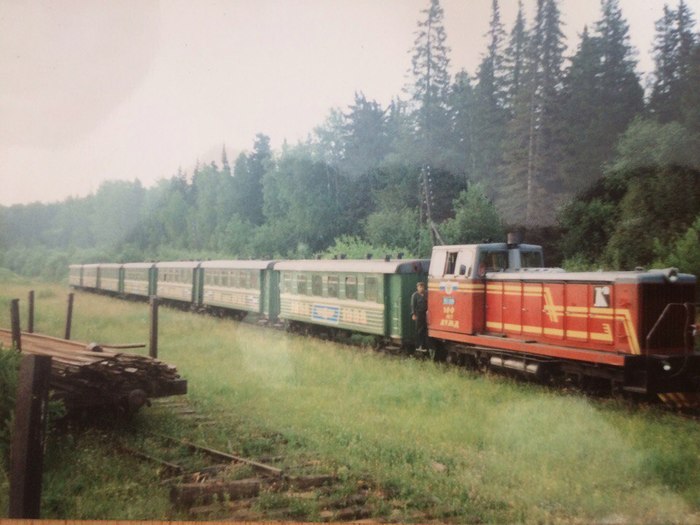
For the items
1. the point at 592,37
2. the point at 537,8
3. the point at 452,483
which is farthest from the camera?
the point at 592,37

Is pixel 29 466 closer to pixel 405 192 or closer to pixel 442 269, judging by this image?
pixel 442 269

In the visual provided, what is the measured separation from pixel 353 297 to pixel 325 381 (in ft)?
15.5

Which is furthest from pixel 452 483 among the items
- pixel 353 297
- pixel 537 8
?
pixel 353 297

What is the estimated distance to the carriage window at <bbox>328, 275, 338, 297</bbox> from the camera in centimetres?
1412

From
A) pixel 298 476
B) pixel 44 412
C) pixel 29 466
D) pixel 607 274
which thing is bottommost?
pixel 298 476

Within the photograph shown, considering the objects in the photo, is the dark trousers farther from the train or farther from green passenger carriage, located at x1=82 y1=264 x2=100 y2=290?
green passenger carriage, located at x1=82 y1=264 x2=100 y2=290

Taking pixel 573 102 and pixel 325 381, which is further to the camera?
pixel 573 102

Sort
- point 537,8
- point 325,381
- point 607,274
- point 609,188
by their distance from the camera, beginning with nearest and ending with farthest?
point 537,8
point 607,274
point 325,381
point 609,188

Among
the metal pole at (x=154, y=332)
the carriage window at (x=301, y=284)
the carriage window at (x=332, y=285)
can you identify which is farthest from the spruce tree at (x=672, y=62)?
the carriage window at (x=301, y=284)

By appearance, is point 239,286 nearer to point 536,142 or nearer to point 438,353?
point 438,353

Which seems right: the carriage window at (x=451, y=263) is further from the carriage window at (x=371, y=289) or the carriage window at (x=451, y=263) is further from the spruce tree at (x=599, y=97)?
the spruce tree at (x=599, y=97)

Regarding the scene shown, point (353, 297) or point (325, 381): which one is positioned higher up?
point (353, 297)

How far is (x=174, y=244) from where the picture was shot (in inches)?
631

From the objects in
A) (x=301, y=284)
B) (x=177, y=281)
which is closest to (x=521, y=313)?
(x=301, y=284)
